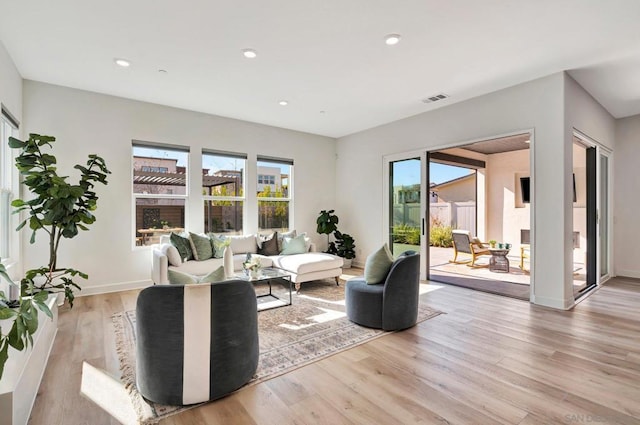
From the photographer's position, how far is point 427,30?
297 centimetres

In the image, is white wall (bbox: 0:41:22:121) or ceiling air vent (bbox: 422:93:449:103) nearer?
white wall (bbox: 0:41:22:121)

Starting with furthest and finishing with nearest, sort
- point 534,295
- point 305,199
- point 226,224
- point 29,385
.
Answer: point 305,199 → point 226,224 → point 534,295 → point 29,385

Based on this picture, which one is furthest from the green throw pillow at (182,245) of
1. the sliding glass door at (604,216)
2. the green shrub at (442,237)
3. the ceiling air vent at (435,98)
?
the green shrub at (442,237)

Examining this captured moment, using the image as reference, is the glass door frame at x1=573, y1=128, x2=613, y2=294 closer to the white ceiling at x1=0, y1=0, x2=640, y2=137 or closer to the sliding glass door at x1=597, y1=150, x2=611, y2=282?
the sliding glass door at x1=597, y1=150, x2=611, y2=282

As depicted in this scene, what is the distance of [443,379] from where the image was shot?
234 cm

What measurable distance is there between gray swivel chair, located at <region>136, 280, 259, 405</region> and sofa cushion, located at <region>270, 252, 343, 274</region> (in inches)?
101

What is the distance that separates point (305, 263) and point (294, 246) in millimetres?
927

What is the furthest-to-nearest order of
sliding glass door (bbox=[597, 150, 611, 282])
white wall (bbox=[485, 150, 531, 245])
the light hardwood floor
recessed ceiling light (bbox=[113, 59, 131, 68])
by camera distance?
white wall (bbox=[485, 150, 531, 245]) < sliding glass door (bbox=[597, 150, 611, 282]) < recessed ceiling light (bbox=[113, 59, 131, 68]) < the light hardwood floor

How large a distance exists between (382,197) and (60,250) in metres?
5.25

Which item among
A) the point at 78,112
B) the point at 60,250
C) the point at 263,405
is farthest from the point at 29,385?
the point at 78,112

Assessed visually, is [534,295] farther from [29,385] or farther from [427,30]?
[29,385]

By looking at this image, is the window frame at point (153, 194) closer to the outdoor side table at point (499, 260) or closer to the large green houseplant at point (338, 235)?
the large green houseplant at point (338, 235)

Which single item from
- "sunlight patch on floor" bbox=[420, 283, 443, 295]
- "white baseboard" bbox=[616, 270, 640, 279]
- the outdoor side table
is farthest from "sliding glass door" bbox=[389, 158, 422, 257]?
"white baseboard" bbox=[616, 270, 640, 279]

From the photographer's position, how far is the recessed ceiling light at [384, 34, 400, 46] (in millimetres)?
3072
